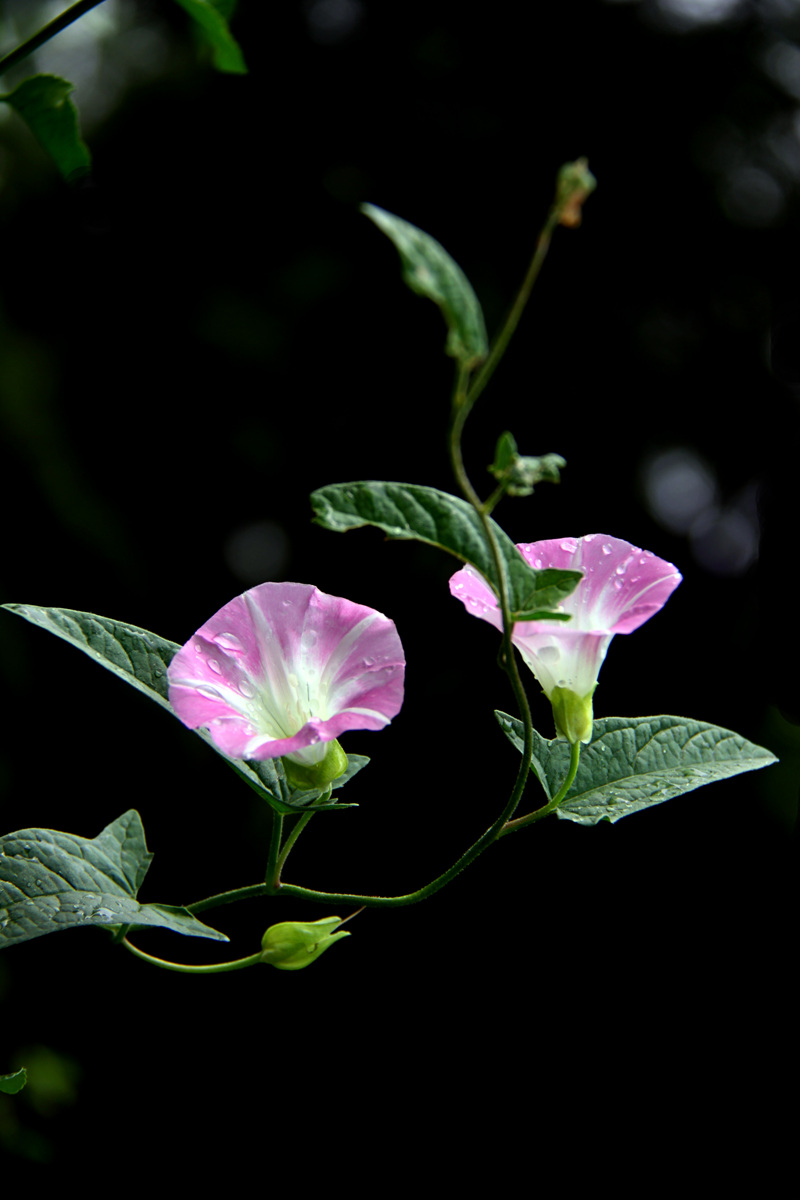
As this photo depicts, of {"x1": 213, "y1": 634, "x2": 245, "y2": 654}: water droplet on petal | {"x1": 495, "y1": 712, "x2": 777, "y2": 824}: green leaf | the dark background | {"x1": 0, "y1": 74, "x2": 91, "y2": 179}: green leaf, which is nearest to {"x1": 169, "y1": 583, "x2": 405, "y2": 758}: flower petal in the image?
{"x1": 213, "y1": 634, "x2": 245, "y2": 654}: water droplet on petal

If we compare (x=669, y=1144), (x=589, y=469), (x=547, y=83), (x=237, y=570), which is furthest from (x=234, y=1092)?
(x=547, y=83)

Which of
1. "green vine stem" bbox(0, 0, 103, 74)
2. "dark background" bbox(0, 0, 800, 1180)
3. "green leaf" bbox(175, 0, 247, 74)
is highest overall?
"green vine stem" bbox(0, 0, 103, 74)

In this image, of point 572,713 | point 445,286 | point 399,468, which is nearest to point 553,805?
point 572,713

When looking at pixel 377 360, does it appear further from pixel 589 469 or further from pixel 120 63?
pixel 120 63

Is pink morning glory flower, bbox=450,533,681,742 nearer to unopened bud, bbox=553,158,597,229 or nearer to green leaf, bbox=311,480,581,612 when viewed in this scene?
green leaf, bbox=311,480,581,612

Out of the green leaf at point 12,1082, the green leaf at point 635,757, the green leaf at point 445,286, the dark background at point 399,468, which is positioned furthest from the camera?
the dark background at point 399,468

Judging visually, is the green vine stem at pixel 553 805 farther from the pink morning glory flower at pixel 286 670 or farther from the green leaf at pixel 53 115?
the green leaf at pixel 53 115

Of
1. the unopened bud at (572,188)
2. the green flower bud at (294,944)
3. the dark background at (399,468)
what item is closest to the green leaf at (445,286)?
the unopened bud at (572,188)

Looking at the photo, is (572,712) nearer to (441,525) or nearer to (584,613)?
(584,613)
